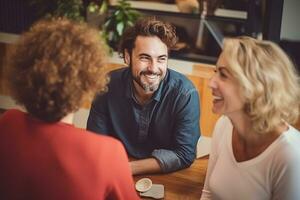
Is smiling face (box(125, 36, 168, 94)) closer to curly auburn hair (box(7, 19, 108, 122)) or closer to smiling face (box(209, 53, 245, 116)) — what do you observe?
smiling face (box(209, 53, 245, 116))

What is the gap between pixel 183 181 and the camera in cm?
153

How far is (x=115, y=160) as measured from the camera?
0.96 m

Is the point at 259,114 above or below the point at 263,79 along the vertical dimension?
below

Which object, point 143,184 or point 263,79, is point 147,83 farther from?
point 263,79

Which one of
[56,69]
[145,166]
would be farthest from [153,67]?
[56,69]

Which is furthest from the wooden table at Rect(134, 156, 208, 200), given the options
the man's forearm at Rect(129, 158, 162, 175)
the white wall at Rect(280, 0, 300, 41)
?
the white wall at Rect(280, 0, 300, 41)

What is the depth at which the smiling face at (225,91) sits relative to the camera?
4.24 feet

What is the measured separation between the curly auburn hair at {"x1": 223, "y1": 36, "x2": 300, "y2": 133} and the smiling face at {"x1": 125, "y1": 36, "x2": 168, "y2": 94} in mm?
644

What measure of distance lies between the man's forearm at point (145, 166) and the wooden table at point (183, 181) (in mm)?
20

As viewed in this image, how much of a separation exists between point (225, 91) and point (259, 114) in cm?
14

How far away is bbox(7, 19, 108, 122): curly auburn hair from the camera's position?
972 millimetres

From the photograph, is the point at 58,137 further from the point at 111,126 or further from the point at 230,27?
the point at 230,27

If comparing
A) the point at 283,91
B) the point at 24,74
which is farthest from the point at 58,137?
the point at 283,91

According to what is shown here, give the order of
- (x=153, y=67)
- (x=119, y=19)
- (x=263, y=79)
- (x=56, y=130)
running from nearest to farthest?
(x=56, y=130)
(x=263, y=79)
(x=153, y=67)
(x=119, y=19)
